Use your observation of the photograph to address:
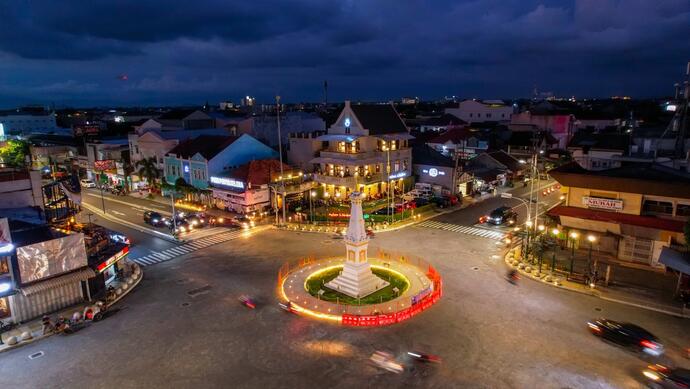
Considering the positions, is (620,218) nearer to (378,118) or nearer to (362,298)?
(362,298)

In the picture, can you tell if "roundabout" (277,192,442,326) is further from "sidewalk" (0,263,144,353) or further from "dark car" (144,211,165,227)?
"dark car" (144,211,165,227)

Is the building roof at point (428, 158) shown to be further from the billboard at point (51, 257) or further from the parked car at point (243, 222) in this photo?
the billboard at point (51, 257)

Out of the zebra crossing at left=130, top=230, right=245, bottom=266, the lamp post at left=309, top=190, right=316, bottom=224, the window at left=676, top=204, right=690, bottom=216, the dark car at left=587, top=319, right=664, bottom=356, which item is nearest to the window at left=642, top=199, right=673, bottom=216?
the window at left=676, top=204, right=690, bottom=216

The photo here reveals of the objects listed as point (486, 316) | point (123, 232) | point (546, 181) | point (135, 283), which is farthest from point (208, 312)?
point (546, 181)

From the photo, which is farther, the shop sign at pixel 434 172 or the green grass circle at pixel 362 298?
the shop sign at pixel 434 172

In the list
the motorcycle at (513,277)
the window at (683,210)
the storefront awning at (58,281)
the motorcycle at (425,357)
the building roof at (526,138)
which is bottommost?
the motorcycle at (513,277)

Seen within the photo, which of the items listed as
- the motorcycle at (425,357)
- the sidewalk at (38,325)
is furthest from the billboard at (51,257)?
the motorcycle at (425,357)

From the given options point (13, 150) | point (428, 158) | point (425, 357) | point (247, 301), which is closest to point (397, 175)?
point (428, 158)
